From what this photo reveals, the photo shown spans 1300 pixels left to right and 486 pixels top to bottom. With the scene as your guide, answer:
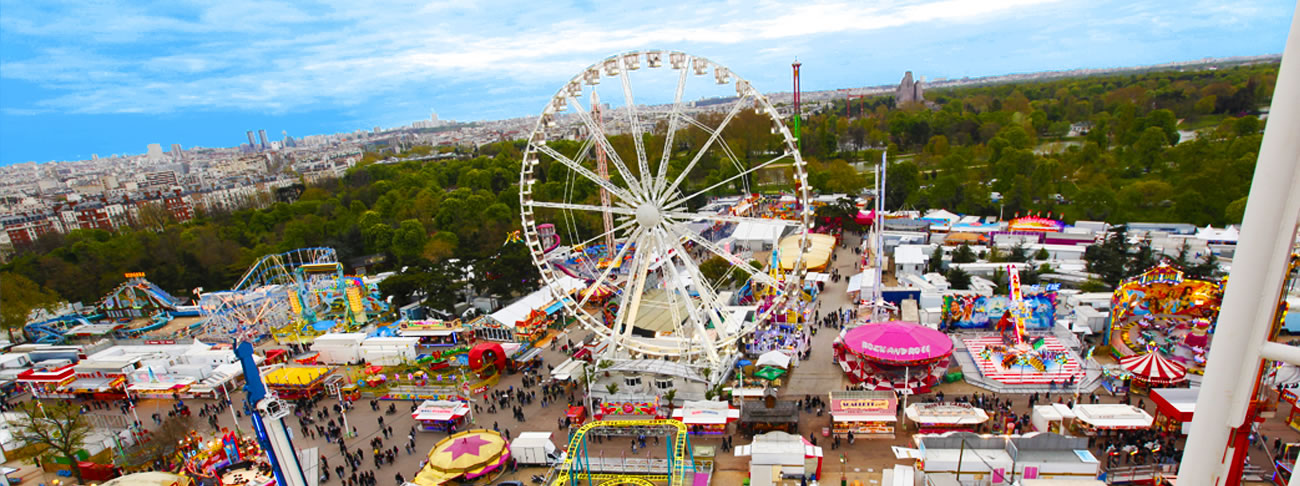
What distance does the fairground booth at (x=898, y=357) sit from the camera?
79.4ft

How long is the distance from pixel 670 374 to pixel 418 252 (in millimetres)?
32917

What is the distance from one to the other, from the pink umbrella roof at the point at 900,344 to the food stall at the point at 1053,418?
12.8ft

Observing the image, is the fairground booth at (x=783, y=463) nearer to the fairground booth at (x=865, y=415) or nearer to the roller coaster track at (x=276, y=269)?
the fairground booth at (x=865, y=415)

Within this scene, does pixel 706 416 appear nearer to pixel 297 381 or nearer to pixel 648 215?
pixel 648 215

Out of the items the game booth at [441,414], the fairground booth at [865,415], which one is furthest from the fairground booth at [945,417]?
the game booth at [441,414]

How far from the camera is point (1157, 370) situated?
75.0ft

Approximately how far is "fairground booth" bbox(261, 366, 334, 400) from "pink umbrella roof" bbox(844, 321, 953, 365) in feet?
77.2

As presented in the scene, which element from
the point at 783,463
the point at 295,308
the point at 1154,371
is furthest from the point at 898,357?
the point at 295,308

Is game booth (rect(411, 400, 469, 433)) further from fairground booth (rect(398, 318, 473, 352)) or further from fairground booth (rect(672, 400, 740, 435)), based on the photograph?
fairground booth (rect(672, 400, 740, 435))

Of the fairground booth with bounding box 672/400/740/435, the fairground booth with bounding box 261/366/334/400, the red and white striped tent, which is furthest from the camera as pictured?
the fairground booth with bounding box 261/366/334/400

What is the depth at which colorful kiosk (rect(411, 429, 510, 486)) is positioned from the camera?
20.3 m

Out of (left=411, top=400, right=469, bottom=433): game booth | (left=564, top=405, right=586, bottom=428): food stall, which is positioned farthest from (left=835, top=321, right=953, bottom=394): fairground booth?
(left=411, top=400, right=469, bottom=433): game booth

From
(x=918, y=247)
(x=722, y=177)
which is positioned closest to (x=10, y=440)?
(x=918, y=247)

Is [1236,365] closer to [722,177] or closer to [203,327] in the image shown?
[203,327]
